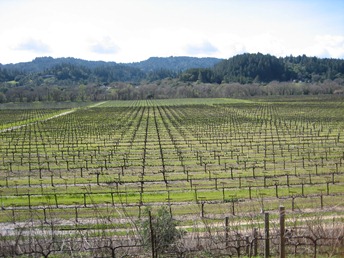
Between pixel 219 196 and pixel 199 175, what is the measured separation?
821 centimetres

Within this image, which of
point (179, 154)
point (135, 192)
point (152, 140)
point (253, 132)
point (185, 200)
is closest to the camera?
point (185, 200)

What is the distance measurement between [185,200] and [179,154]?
20257 millimetres

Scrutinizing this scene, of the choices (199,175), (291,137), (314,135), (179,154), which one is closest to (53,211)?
(199,175)

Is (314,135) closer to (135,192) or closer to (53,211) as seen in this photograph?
(135,192)

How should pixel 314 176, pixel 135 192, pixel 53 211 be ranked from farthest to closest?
1. pixel 314 176
2. pixel 135 192
3. pixel 53 211

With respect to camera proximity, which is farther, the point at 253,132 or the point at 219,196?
the point at 253,132

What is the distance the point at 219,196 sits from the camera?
1089 inches

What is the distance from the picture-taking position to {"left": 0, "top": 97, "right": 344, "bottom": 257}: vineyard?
11.8m

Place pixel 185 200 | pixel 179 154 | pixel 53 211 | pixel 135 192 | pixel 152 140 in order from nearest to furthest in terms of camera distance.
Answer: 1. pixel 53 211
2. pixel 185 200
3. pixel 135 192
4. pixel 179 154
5. pixel 152 140

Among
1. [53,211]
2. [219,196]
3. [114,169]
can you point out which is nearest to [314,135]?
[114,169]

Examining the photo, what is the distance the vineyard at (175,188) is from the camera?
11758 millimetres

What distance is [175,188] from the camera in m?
30.9

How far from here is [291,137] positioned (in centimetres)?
6006

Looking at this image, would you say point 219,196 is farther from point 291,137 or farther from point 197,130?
point 197,130
